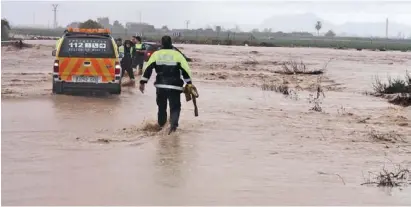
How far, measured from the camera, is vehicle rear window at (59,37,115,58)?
14445 mm

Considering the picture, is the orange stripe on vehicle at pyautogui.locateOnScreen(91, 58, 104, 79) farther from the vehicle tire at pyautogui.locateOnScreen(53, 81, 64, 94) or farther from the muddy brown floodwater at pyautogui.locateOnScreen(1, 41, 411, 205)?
the vehicle tire at pyautogui.locateOnScreen(53, 81, 64, 94)

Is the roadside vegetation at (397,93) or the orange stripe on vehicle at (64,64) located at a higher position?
the orange stripe on vehicle at (64,64)

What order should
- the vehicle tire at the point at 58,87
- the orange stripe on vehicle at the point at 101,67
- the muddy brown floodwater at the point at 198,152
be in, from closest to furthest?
the muddy brown floodwater at the point at 198,152 → the vehicle tire at the point at 58,87 → the orange stripe on vehicle at the point at 101,67

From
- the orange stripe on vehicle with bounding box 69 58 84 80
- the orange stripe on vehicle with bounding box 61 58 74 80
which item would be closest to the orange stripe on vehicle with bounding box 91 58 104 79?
the orange stripe on vehicle with bounding box 69 58 84 80

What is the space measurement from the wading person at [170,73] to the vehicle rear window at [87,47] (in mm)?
4999

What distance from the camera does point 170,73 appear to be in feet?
31.9

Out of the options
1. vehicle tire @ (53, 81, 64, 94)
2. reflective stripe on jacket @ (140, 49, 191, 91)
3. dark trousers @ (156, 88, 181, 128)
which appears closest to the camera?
reflective stripe on jacket @ (140, 49, 191, 91)

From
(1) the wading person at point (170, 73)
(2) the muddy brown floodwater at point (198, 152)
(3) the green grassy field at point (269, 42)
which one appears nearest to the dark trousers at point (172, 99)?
(1) the wading person at point (170, 73)

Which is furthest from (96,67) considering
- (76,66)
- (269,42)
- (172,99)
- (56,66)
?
(269,42)

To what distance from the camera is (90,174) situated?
6844 mm

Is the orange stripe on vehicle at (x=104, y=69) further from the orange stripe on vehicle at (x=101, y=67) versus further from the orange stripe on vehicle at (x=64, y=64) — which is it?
the orange stripe on vehicle at (x=64, y=64)

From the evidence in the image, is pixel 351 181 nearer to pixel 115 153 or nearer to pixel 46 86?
pixel 115 153

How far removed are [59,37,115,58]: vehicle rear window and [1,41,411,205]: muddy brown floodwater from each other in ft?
3.58

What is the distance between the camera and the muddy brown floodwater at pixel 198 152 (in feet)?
20.2
